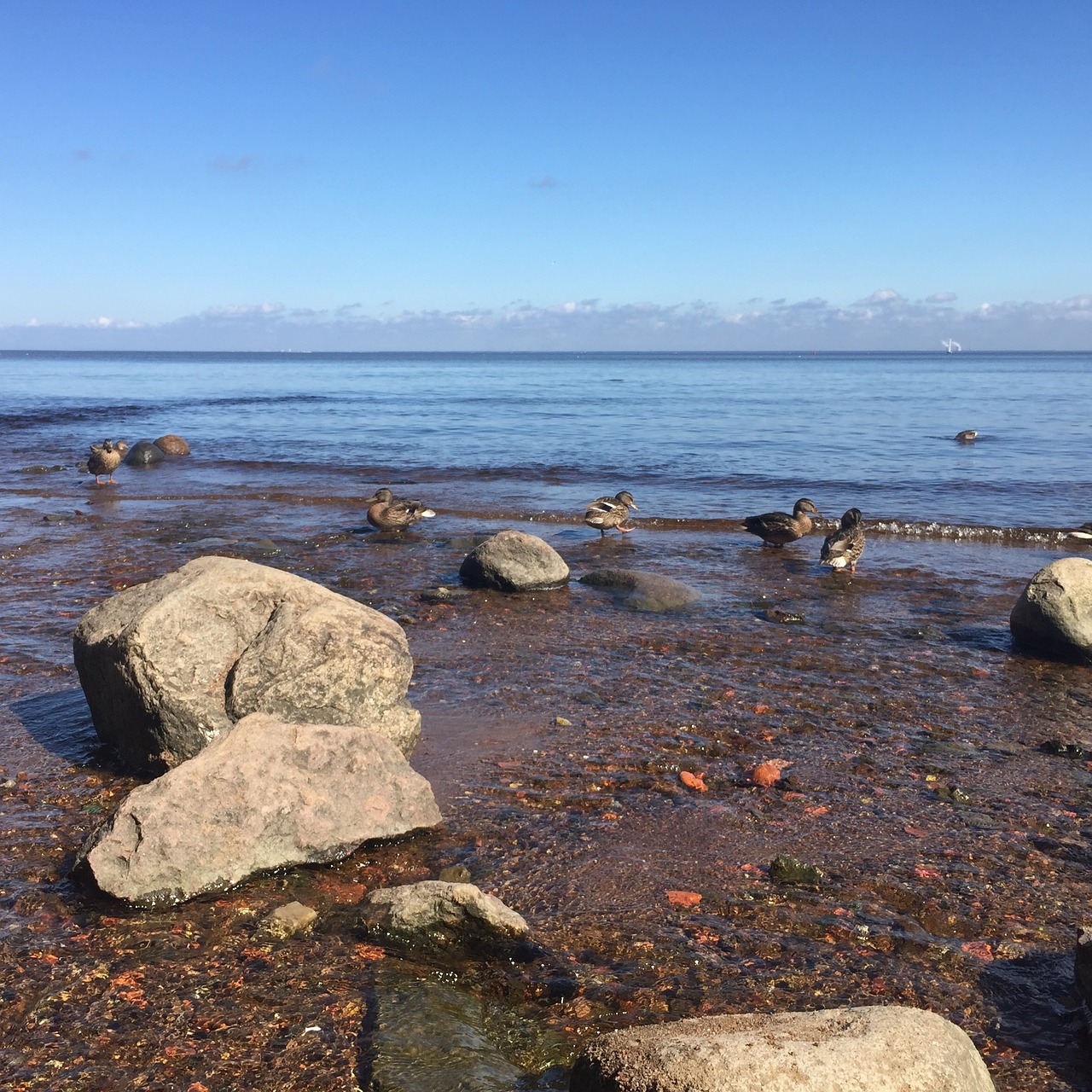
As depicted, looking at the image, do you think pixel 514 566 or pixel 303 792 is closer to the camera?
pixel 303 792

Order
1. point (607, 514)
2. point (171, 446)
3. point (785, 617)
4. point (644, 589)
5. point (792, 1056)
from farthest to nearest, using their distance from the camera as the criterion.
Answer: point (171, 446) < point (607, 514) < point (644, 589) < point (785, 617) < point (792, 1056)

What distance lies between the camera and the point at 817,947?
16.0 ft

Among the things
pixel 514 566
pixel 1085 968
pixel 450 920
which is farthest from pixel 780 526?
pixel 450 920

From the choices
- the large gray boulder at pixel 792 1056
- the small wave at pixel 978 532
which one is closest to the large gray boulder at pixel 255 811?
the large gray boulder at pixel 792 1056

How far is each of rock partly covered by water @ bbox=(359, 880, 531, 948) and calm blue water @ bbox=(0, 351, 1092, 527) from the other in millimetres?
15756

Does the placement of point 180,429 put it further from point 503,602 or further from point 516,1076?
point 516,1076

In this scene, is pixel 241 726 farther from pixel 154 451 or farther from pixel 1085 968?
pixel 154 451

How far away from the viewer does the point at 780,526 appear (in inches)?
628

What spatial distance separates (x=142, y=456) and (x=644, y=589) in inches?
826

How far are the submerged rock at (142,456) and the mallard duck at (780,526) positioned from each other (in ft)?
63.1

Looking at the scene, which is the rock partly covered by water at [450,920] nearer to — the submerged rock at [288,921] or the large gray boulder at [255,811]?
the submerged rock at [288,921]

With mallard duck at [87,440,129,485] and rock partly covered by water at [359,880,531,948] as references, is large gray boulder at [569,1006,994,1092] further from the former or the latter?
mallard duck at [87,440,129,485]

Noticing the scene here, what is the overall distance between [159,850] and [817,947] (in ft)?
11.4

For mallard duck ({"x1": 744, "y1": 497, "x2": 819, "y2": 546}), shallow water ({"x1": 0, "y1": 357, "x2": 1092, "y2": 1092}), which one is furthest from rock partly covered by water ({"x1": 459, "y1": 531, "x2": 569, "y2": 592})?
mallard duck ({"x1": 744, "y1": 497, "x2": 819, "y2": 546})
